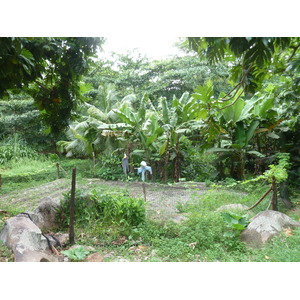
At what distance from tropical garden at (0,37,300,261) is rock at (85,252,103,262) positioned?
41mm

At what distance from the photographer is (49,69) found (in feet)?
9.40

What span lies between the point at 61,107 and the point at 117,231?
1543 millimetres

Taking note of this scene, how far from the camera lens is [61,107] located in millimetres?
3025

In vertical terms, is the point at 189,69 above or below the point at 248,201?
above

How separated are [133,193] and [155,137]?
0.61m

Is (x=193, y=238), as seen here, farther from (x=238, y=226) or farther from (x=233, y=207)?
(x=233, y=207)

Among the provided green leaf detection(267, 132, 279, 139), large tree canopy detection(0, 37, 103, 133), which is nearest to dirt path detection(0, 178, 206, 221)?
large tree canopy detection(0, 37, 103, 133)

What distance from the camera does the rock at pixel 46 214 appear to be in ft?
7.60

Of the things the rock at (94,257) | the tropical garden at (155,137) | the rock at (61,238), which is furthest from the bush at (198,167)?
the rock at (61,238)

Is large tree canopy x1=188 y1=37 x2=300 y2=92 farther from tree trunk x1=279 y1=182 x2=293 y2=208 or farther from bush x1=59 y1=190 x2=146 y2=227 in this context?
bush x1=59 y1=190 x2=146 y2=227

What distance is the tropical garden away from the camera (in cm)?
209
